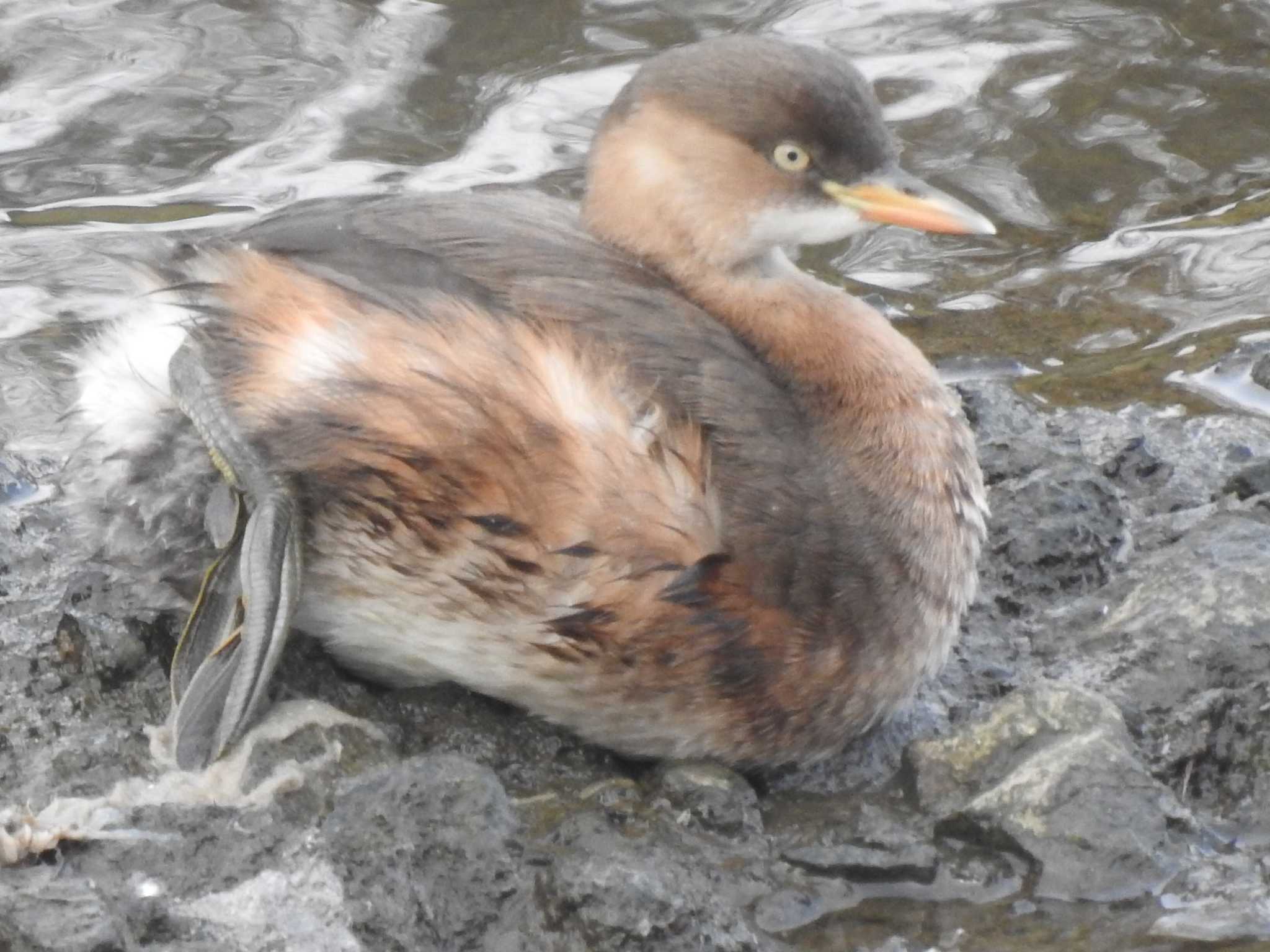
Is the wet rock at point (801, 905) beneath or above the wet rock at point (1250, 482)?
beneath

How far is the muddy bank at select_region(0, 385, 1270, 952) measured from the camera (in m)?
3.40

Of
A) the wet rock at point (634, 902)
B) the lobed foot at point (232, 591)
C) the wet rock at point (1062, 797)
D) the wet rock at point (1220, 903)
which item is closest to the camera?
the wet rock at point (634, 902)

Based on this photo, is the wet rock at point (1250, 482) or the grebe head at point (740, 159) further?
the wet rock at point (1250, 482)

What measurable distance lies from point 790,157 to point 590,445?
920 millimetres

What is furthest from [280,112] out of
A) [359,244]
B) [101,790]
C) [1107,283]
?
[101,790]

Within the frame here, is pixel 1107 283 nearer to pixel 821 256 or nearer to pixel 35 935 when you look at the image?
pixel 821 256

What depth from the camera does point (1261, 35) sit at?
25.3 feet

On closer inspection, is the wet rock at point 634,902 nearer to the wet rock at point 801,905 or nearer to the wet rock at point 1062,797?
the wet rock at point 801,905

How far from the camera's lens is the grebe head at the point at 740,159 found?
4.20m

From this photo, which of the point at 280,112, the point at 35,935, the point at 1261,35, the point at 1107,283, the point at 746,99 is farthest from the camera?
the point at 1261,35

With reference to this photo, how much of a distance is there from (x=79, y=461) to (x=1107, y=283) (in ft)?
11.4

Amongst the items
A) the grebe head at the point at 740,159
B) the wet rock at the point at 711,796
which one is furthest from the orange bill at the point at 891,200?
the wet rock at the point at 711,796

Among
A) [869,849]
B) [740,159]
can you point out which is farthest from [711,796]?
[740,159]

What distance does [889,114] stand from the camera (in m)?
7.19
